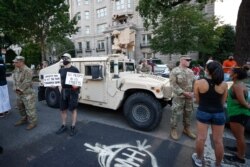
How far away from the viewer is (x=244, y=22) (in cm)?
652

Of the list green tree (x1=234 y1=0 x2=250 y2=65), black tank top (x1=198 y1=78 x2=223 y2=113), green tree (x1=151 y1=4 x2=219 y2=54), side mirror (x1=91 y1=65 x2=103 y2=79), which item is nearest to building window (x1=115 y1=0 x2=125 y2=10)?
green tree (x1=151 y1=4 x2=219 y2=54)

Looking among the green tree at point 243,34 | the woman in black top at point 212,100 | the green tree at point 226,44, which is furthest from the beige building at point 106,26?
the woman in black top at point 212,100

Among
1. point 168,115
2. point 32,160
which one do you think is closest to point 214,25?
point 168,115

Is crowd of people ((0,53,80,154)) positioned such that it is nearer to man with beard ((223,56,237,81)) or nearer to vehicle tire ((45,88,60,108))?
vehicle tire ((45,88,60,108))

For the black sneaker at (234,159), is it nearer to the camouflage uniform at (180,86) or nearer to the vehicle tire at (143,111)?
the camouflage uniform at (180,86)

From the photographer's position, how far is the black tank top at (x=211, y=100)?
2.71 m

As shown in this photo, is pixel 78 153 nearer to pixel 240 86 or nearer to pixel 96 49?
pixel 240 86

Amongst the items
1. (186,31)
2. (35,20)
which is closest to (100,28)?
(186,31)

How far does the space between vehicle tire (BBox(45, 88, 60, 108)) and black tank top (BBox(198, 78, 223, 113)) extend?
4966 mm

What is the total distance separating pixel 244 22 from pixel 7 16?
1531 cm

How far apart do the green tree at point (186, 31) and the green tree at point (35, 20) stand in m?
9.56

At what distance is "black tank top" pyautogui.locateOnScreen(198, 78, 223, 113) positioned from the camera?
8.88 ft

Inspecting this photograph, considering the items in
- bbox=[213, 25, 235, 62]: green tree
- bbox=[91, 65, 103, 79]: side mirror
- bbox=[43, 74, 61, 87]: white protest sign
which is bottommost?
bbox=[43, 74, 61, 87]: white protest sign

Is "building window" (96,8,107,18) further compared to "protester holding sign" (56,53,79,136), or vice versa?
"building window" (96,8,107,18)
